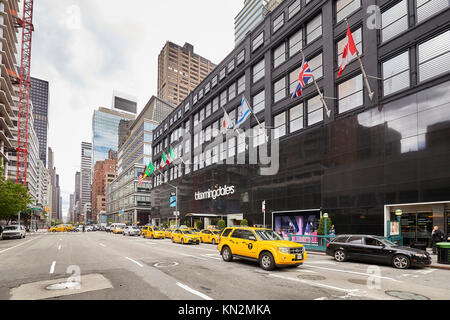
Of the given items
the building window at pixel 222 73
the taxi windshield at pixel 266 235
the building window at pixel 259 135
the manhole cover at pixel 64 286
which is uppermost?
the building window at pixel 222 73

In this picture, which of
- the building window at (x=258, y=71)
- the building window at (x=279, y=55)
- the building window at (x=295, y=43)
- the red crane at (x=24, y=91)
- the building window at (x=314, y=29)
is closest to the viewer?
the building window at (x=314, y=29)

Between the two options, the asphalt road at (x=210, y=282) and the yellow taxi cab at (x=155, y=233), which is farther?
the yellow taxi cab at (x=155, y=233)

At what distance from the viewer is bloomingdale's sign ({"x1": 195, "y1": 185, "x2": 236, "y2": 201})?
1520 inches

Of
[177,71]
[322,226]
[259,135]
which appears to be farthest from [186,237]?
[177,71]

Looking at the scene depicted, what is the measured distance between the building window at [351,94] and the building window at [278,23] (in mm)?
11864

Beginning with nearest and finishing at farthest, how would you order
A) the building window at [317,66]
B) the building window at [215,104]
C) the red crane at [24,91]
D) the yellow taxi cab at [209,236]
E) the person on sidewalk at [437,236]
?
the person on sidewalk at [437,236] < the building window at [317,66] < the yellow taxi cab at [209,236] < the building window at [215,104] < the red crane at [24,91]

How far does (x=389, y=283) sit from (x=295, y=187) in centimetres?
1837

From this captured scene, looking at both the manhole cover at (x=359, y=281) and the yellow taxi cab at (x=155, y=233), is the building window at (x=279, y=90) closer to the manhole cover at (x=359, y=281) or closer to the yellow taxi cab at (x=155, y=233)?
the yellow taxi cab at (x=155, y=233)

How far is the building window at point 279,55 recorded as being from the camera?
3167cm

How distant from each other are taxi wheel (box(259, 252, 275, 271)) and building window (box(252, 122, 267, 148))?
70.6 ft

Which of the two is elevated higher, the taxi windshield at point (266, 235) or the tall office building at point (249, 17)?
the tall office building at point (249, 17)

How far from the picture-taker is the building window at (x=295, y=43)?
29.5m

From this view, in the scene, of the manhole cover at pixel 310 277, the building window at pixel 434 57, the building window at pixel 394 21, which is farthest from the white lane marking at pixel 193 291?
the building window at pixel 394 21

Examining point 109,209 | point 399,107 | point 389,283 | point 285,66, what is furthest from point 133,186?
point 389,283
